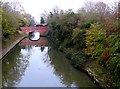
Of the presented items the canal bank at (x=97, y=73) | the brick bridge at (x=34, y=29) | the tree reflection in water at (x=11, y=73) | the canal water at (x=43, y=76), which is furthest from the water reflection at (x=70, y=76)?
the brick bridge at (x=34, y=29)

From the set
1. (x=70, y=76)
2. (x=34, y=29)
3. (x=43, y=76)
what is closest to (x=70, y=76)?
(x=70, y=76)

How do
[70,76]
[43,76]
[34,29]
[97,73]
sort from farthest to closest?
[34,29]
[70,76]
[43,76]
[97,73]

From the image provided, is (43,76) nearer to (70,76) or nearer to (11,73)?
(70,76)

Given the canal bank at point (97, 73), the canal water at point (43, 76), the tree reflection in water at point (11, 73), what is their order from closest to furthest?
the canal bank at point (97, 73)
the canal water at point (43, 76)
the tree reflection in water at point (11, 73)

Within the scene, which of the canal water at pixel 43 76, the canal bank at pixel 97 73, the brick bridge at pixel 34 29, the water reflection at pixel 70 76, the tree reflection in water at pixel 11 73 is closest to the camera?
the canal bank at pixel 97 73

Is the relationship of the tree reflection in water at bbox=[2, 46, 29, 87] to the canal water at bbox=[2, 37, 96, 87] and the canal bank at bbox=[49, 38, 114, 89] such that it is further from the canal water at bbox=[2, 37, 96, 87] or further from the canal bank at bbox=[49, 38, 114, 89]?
the canal bank at bbox=[49, 38, 114, 89]

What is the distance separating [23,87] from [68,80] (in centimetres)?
325

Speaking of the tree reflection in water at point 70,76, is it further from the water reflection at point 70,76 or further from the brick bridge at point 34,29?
the brick bridge at point 34,29

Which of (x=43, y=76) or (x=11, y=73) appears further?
(x=11, y=73)

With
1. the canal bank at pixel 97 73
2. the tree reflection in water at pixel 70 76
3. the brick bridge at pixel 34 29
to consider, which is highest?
the canal bank at pixel 97 73

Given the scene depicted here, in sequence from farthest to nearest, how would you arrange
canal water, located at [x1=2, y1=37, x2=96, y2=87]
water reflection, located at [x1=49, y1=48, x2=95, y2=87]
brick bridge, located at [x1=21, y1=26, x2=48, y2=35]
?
brick bridge, located at [x1=21, y1=26, x2=48, y2=35] < water reflection, located at [x1=49, y1=48, x2=95, y2=87] < canal water, located at [x1=2, y1=37, x2=96, y2=87]

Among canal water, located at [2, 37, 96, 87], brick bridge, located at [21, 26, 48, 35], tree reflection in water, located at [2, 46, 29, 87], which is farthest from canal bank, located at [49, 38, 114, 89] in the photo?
brick bridge, located at [21, 26, 48, 35]

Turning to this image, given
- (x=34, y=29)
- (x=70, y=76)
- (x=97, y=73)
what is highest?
(x=97, y=73)

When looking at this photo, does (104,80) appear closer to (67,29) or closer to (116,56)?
(116,56)
